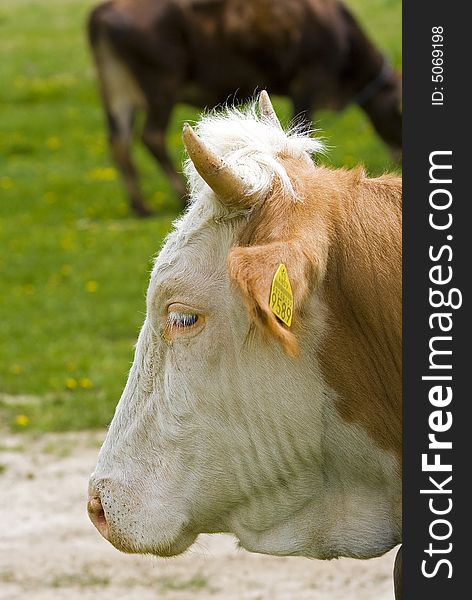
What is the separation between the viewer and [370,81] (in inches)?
562

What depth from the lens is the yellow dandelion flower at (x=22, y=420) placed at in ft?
23.9

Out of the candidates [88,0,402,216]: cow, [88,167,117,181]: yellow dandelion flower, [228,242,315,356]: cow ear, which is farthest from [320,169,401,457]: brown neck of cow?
[88,167,117,181]: yellow dandelion flower

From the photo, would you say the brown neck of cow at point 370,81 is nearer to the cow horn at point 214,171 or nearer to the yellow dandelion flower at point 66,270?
the yellow dandelion flower at point 66,270

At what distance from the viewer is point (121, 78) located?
1384 cm

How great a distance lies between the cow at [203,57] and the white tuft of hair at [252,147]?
10220 mm

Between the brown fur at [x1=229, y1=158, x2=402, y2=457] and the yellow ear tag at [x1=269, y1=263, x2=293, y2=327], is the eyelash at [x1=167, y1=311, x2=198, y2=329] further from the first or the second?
the yellow ear tag at [x1=269, y1=263, x2=293, y2=327]

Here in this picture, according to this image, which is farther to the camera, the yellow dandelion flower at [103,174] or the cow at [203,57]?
the yellow dandelion flower at [103,174]

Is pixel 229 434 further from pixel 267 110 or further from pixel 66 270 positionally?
pixel 66 270

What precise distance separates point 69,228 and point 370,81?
3.81 metres

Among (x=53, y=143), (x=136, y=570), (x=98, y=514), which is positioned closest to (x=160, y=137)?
(x=53, y=143)

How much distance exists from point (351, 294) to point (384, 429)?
0.31 metres

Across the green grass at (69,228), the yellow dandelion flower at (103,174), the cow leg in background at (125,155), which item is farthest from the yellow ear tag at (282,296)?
the yellow dandelion flower at (103,174)

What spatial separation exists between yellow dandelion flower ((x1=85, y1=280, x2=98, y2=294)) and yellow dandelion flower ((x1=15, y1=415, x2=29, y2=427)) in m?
2.91

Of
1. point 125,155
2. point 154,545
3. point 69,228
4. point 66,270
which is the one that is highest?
point 125,155
